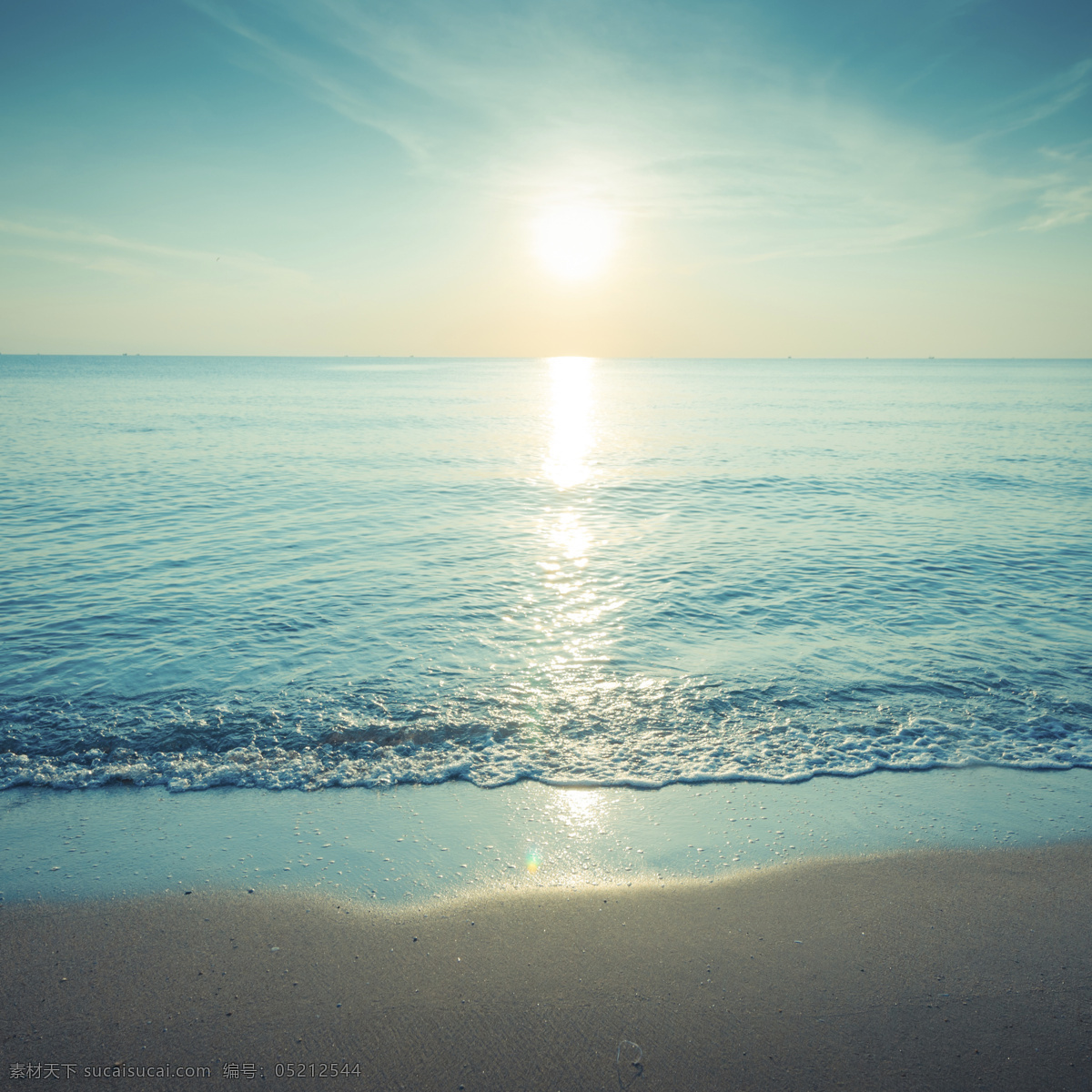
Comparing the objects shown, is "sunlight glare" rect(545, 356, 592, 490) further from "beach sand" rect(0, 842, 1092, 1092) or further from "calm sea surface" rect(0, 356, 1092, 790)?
"beach sand" rect(0, 842, 1092, 1092)

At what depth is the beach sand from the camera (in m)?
4.64

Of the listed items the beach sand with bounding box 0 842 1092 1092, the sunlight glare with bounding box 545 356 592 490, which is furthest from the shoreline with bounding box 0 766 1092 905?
the sunlight glare with bounding box 545 356 592 490

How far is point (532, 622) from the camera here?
1399cm

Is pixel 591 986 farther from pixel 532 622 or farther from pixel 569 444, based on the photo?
pixel 569 444

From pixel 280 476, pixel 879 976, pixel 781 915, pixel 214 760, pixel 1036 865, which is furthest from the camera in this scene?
pixel 280 476

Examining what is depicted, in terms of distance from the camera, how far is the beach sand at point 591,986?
4637mm

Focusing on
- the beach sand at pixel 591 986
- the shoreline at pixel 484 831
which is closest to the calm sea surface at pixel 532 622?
the shoreline at pixel 484 831

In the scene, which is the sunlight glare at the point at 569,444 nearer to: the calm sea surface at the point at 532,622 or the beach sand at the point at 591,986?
the calm sea surface at the point at 532,622

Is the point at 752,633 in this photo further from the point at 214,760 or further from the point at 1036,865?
the point at 214,760

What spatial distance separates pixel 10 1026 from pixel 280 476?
93.5 feet

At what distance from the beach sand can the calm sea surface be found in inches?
92.6

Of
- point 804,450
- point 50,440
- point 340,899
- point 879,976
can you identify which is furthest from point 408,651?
point 50,440

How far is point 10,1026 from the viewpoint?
191 inches

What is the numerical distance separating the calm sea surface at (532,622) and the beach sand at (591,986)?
2351 millimetres
